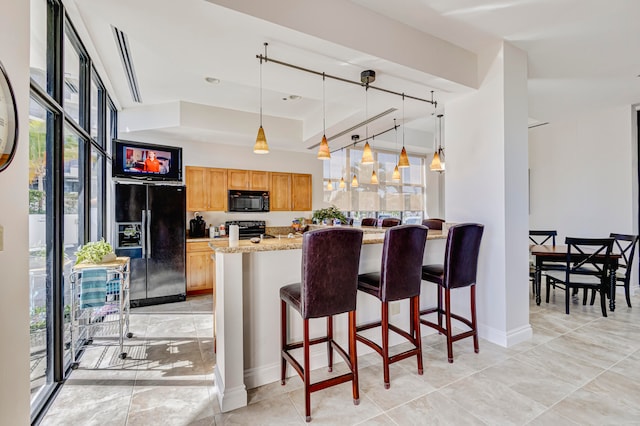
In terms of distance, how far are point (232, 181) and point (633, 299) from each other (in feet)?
20.9

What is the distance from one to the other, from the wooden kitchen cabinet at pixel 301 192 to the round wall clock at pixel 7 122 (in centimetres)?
476

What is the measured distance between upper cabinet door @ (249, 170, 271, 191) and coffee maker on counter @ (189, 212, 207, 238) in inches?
42.6

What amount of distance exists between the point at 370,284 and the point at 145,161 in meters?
3.70

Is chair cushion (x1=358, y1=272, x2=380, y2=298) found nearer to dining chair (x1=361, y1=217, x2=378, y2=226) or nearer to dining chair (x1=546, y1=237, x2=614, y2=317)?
dining chair (x1=546, y1=237, x2=614, y2=317)

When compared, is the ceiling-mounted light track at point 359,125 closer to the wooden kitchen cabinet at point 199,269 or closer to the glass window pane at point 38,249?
the wooden kitchen cabinet at point 199,269

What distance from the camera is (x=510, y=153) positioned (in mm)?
2875

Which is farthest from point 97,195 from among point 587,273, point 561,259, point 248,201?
point 587,273

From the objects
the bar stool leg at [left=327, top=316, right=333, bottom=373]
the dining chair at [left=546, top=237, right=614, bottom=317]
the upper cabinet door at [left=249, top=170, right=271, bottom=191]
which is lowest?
the bar stool leg at [left=327, top=316, right=333, bottom=373]

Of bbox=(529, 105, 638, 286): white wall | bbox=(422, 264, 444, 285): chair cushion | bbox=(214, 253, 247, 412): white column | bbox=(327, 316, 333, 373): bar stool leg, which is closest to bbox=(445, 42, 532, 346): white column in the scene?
bbox=(422, 264, 444, 285): chair cushion

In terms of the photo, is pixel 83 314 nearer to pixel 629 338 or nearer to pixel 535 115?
pixel 629 338

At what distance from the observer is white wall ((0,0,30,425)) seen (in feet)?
4.28

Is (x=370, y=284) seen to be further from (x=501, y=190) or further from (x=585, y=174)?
(x=585, y=174)

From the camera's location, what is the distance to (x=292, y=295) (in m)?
2.08

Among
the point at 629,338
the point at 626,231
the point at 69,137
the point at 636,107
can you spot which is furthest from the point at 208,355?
the point at 636,107
